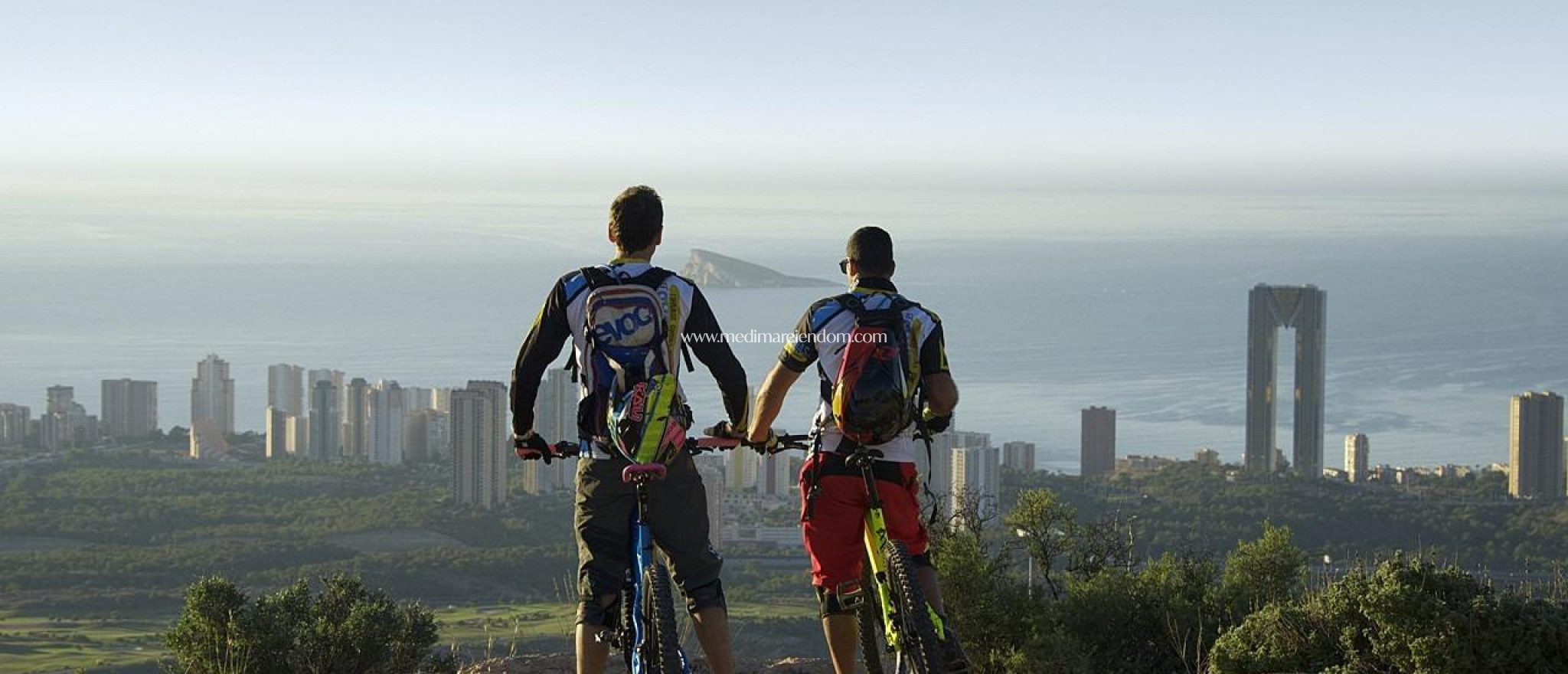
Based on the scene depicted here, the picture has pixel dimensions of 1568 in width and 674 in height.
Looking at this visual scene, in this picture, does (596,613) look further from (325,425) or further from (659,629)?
(325,425)

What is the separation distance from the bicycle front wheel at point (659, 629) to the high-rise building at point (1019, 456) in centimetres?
4322

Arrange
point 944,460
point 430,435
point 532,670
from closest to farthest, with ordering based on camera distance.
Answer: point 532,670 < point 944,460 < point 430,435

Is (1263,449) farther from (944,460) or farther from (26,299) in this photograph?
(26,299)

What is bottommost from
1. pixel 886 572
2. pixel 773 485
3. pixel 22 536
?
pixel 22 536

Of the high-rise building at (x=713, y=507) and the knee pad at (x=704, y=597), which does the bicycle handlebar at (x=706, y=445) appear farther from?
the knee pad at (x=704, y=597)

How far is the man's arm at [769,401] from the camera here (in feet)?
17.1

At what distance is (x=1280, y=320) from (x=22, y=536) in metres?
70.6

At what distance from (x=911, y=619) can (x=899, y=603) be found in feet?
0.41

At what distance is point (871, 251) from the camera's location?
527 cm

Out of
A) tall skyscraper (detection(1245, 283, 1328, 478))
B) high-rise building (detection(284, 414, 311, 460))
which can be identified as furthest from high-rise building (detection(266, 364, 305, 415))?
tall skyscraper (detection(1245, 283, 1328, 478))

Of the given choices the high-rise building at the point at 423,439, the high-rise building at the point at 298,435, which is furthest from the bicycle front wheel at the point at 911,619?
the high-rise building at the point at 298,435

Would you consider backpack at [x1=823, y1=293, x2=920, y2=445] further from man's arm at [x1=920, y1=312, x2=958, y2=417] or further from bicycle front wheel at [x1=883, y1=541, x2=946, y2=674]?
bicycle front wheel at [x1=883, y1=541, x2=946, y2=674]

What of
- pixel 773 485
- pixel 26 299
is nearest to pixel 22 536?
pixel 773 485

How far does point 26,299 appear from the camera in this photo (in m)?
176
